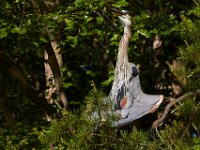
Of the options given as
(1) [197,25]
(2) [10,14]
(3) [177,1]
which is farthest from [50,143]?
(3) [177,1]

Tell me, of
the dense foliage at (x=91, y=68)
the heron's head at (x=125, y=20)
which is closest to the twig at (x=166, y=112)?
the dense foliage at (x=91, y=68)

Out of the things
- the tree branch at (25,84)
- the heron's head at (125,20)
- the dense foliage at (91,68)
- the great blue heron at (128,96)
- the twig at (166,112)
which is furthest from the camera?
the tree branch at (25,84)

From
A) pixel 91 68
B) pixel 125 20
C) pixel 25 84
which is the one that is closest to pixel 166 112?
pixel 125 20

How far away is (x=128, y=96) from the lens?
10.3 ft

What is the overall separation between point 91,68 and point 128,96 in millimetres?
3318

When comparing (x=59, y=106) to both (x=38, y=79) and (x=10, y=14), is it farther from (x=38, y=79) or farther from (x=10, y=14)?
(x=38, y=79)

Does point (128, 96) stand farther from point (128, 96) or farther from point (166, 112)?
point (166, 112)

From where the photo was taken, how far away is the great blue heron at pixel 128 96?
307cm

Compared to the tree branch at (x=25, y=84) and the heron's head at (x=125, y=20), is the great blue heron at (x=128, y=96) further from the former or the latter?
the tree branch at (x=25, y=84)

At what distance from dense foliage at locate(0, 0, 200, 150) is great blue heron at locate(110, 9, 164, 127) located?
0.10m

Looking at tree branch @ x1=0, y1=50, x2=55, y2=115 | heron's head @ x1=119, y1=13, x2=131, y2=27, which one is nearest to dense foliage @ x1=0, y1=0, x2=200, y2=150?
tree branch @ x1=0, y1=50, x2=55, y2=115

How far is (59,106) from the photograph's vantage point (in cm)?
514

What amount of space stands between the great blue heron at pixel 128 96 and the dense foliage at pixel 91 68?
0.34ft

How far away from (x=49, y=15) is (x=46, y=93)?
1.32 m
